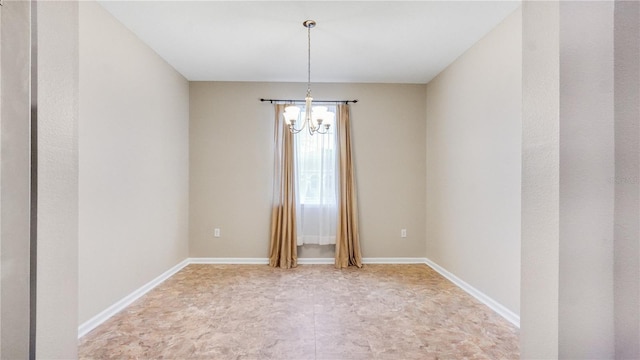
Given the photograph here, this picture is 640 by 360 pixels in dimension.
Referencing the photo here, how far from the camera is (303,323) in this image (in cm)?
242

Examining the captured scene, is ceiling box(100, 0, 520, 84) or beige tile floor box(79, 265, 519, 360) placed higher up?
ceiling box(100, 0, 520, 84)

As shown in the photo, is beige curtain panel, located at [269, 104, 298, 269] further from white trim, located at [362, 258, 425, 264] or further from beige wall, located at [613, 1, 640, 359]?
beige wall, located at [613, 1, 640, 359]

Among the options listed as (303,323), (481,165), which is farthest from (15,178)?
(481,165)

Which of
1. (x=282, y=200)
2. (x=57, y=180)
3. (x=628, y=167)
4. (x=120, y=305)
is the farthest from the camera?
(x=282, y=200)

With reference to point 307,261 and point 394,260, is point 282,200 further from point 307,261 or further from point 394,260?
point 394,260

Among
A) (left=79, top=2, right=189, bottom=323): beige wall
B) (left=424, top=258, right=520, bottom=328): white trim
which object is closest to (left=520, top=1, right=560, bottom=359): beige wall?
(left=424, top=258, right=520, bottom=328): white trim

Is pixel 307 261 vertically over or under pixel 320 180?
under

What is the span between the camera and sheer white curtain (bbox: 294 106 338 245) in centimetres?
421

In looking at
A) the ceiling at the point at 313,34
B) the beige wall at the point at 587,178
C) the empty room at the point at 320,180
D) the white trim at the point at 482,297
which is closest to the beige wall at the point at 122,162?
the empty room at the point at 320,180

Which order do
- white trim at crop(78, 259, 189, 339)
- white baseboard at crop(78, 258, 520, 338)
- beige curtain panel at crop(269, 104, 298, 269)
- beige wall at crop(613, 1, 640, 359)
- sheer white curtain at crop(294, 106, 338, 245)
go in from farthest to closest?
sheer white curtain at crop(294, 106, 338, 245) < beige curtain panel at crop(269, 104, 298, 269) < white baseboard at crop(78, 258, 520, 338) < white trim at crop(78, 259, 189, 339) < beige wall at crop(613, 1, 640, 359)

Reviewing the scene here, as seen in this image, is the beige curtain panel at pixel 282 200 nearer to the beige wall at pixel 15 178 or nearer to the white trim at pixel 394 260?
the white trim at pixel 394 260

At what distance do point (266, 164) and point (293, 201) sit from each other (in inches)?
26.5

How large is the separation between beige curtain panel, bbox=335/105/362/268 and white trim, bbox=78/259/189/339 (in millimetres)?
2203

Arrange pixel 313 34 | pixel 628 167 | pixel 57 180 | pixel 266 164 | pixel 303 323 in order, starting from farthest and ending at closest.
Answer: pixel 266 164
pixel 313 34
pixel 303 323
pixel 57 180
pixel 628 167
